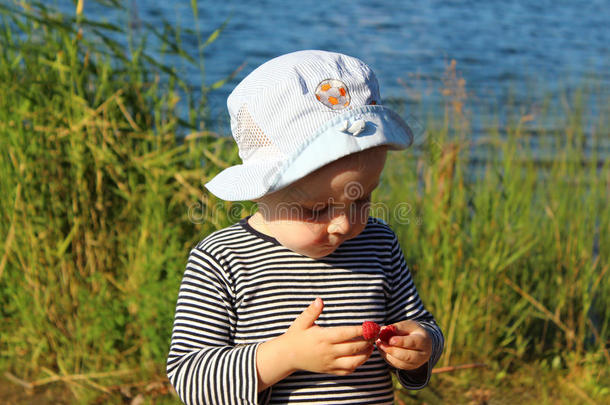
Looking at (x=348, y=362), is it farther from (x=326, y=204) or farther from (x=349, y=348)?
(x=326, y=204)

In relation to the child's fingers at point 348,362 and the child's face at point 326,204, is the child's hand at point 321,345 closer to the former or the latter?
the child's fingers at point 348,362

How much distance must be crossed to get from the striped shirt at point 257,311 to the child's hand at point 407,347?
0.08 metres

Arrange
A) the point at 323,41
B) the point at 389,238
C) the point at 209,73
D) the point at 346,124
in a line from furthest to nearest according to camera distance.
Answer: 1. the point at 323,41
2. the point at 209,73
3. the point at 389,238
4. the point at 346,124

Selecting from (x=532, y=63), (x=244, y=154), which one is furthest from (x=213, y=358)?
(x=532, y=63)

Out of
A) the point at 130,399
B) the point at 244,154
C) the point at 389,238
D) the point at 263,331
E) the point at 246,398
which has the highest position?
the point at 244,154

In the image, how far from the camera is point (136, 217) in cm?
289

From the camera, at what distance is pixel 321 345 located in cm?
144

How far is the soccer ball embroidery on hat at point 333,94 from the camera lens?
4.87 ft

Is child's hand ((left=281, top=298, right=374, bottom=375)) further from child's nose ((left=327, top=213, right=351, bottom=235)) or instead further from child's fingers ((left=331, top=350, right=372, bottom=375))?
child's nose ((left=327, top=213, right=351, bottom=235))

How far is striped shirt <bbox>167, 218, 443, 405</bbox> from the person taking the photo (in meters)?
1.56

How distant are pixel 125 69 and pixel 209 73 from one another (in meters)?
4.26

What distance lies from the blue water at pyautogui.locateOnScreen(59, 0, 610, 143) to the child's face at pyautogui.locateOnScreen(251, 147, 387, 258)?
163 inches

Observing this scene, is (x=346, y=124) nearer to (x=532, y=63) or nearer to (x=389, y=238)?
(x=389, y=238)

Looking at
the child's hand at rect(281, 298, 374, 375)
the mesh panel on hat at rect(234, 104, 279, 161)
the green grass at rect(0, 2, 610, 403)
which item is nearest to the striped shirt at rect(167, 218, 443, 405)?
the child's hand at rect(281, 298, 374, 375)
